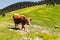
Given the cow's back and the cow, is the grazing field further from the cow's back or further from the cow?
the cow's back

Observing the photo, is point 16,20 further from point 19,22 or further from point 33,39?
point 33,39

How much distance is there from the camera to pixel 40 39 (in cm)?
1948

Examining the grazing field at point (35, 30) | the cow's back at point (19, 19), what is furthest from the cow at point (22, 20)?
the grazing field at point (35, 30)

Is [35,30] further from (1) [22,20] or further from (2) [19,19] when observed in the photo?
(2) [19,19]

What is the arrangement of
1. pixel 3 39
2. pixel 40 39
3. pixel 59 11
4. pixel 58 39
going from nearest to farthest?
pixel 3 39 → pixel 40 39 → pixel 58 39 → pixel 59 11

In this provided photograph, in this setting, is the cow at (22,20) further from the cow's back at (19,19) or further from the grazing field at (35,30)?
the grazing field at (35,30)

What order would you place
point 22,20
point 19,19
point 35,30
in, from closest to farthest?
point 22,20
point 19,19
point 35,30

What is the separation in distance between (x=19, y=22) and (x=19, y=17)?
0.85 metres

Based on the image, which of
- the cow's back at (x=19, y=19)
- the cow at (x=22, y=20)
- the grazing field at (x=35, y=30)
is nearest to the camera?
the grazing field at (x=35, y=30)

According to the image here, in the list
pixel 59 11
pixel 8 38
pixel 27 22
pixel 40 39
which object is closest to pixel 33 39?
pixel 40 39

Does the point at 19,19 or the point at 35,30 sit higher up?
the point at 19,19

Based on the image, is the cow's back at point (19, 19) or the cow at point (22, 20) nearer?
the cow at point (22, 20)

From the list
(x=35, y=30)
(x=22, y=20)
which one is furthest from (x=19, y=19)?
(x=35, y=30)

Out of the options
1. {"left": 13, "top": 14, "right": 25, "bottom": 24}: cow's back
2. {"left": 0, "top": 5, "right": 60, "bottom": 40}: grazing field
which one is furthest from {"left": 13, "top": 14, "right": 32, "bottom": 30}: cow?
{"left": 0, "top": 5, "right": 60, "bottom": 40}: grazing field
